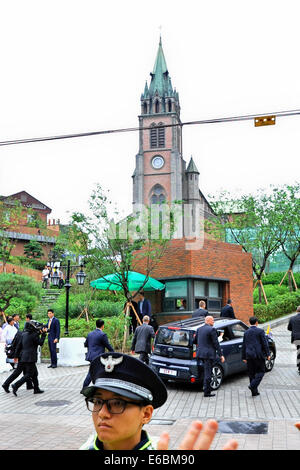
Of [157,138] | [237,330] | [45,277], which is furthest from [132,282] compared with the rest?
[157,138]

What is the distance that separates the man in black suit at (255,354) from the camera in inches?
412

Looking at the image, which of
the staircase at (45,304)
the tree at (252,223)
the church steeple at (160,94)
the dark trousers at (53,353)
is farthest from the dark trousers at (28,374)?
the church steeple at (160,94)

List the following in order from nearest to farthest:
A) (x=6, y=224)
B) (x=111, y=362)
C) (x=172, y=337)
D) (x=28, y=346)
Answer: (x=111, y=362), (x=28, y=346), (x=172, y=337), (x=6, y=224)

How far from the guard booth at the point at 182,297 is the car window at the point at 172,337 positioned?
27.9 feet

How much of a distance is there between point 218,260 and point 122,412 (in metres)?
21.3

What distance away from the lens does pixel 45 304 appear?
32.2 meters

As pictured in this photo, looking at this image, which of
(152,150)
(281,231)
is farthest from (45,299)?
(152,150)

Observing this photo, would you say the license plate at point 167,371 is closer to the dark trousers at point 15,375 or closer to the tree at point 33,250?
the dark trousers at point 15,375

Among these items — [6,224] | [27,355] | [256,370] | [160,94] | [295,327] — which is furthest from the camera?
[160,94]

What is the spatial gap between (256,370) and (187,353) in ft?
5.37

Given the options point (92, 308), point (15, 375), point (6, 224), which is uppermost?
point (6, 224)

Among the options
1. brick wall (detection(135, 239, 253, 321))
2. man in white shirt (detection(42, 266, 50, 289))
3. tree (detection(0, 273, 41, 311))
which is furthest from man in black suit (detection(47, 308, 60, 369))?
man in white shirt (detection(42, 266, 50, 289))

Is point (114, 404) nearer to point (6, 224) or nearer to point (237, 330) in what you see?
point (237, 330)

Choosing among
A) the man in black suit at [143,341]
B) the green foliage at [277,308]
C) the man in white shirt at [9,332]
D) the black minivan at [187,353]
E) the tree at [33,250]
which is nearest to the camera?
the black minivan at [187,353]
